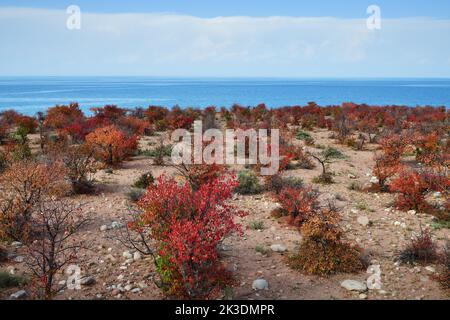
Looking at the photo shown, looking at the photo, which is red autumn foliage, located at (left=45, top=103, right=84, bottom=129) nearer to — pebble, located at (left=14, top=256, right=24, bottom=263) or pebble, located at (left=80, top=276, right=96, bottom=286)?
pebble, located at (left=14, top=256, right=24, bottom=263)

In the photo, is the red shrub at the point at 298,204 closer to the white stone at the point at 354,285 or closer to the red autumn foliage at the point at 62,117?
the white stone at the point at 354,285

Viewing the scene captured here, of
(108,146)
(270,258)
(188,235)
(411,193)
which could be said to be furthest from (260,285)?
(108,146)

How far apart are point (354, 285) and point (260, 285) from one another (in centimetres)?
169

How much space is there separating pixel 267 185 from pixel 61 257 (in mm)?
7139

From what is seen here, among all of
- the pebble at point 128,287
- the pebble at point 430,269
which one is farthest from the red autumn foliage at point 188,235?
the pebble at point 430,269

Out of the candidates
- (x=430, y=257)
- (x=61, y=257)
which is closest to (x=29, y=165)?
(x=61, y=257)

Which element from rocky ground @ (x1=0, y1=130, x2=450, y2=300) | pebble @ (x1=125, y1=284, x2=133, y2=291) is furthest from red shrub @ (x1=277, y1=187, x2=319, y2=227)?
pebble @ (x1=125, y1=284, x2=133, y2=291)

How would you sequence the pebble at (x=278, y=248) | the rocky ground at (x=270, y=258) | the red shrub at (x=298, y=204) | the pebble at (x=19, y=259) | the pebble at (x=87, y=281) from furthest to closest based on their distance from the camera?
the red shrub at (x=298, y=204)
the pebble at (x=278, y=248)
the pebble at (x=19, y=259)
the pebble at (x=87, y=281)
the rocky ground at (x=270, y=258)

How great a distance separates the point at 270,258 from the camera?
336 inches

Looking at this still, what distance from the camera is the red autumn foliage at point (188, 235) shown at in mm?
6395

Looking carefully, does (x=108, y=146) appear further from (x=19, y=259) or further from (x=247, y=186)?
(x=19, y=259)

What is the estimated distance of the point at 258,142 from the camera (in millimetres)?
19750

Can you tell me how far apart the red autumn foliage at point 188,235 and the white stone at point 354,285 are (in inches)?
83.6

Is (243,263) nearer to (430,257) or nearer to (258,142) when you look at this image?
(430,257)
